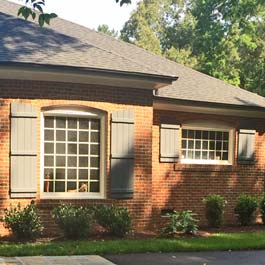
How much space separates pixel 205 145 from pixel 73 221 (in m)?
5.51

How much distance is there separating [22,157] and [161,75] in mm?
3497

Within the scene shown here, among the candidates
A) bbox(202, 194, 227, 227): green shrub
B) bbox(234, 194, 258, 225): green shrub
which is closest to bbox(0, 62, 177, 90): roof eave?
bbox(202, 194, 227, 227): green shrub

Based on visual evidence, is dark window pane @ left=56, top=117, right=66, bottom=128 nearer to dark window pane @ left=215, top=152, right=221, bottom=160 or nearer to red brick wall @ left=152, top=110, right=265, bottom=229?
red brick wall @ left=152, top=110, right=265, bottom=229

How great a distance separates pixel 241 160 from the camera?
1428cm

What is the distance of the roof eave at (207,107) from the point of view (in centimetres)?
1292

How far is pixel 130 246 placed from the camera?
9055 millimetres

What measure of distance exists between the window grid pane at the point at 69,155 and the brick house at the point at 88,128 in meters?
0.02

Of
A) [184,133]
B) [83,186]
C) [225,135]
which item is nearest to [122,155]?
[83,186]

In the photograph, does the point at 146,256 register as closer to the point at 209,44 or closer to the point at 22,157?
the point at 22,157

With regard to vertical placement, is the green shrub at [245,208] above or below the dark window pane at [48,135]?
below

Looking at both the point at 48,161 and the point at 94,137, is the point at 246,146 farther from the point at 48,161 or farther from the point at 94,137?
the point at 48,161

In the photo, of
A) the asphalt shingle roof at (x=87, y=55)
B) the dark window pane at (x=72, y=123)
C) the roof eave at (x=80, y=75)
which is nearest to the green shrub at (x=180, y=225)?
the dark window pane at (x=72, y=123)

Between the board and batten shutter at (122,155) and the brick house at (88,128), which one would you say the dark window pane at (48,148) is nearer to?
the brick house at (88,128)

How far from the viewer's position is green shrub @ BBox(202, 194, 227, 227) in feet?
41.2
